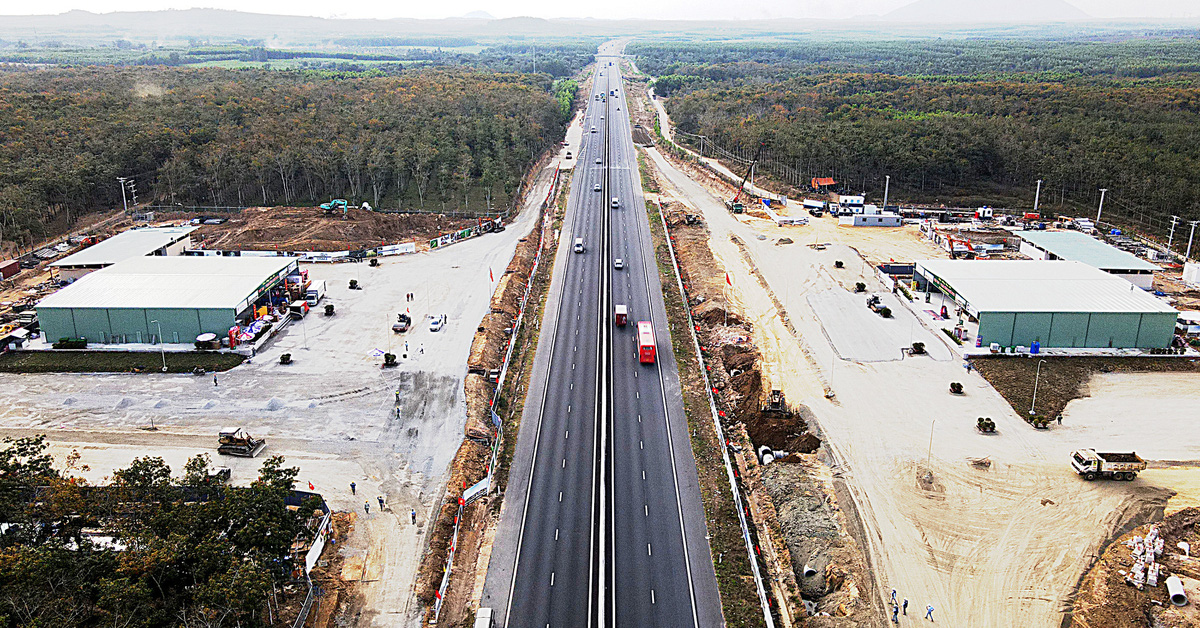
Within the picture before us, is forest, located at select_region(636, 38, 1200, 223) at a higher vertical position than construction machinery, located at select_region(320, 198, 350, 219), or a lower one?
higher

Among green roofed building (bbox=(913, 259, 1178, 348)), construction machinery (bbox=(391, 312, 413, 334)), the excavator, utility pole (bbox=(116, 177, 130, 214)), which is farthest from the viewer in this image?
the excavator

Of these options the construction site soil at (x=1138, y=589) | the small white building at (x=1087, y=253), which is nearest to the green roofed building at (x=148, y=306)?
the construction site soil at (x=1138, y=589)

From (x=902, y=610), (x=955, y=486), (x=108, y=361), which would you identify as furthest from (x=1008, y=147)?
(x=108, y=361)

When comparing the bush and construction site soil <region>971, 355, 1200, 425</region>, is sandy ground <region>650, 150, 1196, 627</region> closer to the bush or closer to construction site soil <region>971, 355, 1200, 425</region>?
construction site soil <region>971, 355, 1200, 425</region>

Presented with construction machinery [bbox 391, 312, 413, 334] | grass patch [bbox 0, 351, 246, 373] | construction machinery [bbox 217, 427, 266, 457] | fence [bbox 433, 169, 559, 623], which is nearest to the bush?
grass patch [bbox 0, 351, 246, 373]

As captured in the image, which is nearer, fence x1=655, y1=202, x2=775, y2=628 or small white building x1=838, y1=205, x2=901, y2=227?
fence x1=655, y1=202, x2=775, y2=628

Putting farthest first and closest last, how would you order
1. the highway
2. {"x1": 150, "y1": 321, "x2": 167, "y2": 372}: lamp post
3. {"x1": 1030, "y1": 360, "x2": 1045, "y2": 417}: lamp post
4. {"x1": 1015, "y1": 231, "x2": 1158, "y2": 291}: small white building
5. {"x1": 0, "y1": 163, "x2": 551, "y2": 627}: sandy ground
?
{"x1": 1015, "y1": 231, "x2": 1158, "y2": 291}: small white building → {"x1": 150, "y1": 321, "x2": 167, "y2": 372}: lamp post → {"x1": 1030, "y1": 360, "x2": 1045, "y2": 417}: lamp post → {"x1": 0, "y1": 163, "x2": 551, "y2": 627}: sandy ground → the highway

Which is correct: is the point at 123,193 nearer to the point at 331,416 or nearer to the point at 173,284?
the point at 173,284
